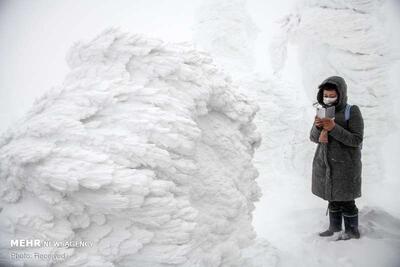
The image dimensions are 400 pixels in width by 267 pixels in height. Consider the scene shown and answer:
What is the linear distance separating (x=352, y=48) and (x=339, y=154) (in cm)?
387

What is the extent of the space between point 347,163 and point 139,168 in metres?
2.64

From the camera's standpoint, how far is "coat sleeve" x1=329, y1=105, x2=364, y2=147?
359 cm

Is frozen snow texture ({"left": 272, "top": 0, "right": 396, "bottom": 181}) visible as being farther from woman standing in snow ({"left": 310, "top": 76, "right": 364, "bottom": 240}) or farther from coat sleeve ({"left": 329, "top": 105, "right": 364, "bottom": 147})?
coat sleeve ({"left": 329, "top": 105, "right": 364, "bottom": 147})

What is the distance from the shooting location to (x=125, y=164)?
240 centimetres

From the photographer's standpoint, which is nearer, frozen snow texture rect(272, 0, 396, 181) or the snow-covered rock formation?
frozen snow texture rect(272, 0, 396, 181)

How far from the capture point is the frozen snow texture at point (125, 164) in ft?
7.59

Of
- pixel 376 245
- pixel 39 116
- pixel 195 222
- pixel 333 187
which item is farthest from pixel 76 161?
pixel 376 245

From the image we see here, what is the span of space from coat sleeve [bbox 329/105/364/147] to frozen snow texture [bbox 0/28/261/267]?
4.34ft

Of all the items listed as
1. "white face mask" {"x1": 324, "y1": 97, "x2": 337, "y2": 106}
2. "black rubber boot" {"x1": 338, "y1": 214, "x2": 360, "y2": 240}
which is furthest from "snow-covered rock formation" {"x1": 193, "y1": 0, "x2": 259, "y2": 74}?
"black rubber boot" {"x1": 338, "y1": 214, "x2": 360, "y2": 240}

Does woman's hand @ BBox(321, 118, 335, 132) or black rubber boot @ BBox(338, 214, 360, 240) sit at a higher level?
woman's hand @ BBox(321, 118, 335, 132)

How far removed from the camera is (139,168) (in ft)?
8.22

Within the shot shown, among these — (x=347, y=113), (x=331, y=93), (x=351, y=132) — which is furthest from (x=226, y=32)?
(x=351, y=132)

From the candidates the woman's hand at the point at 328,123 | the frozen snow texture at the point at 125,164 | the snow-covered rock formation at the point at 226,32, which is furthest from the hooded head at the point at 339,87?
the snow-covered rock formation at the point at 226,32

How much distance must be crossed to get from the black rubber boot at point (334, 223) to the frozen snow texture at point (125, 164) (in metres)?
1.57
